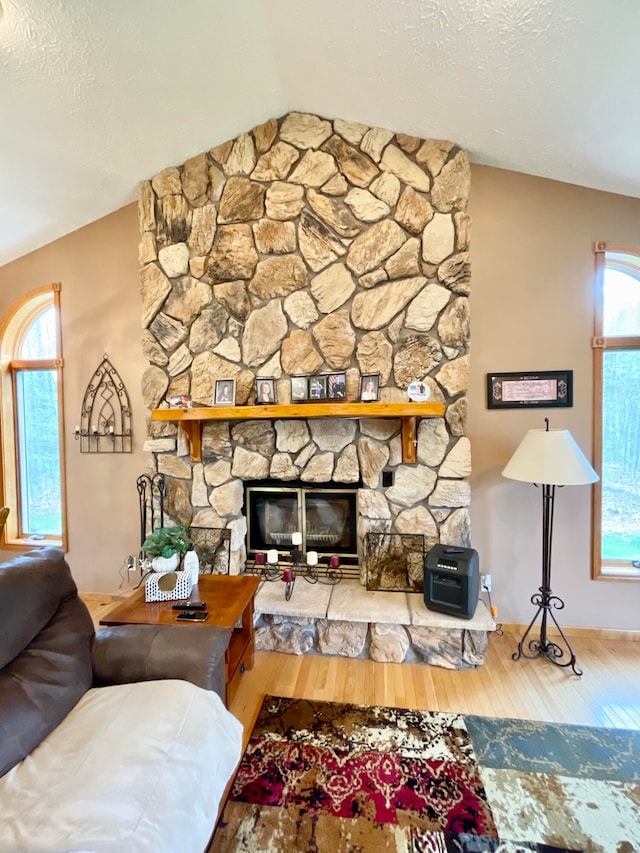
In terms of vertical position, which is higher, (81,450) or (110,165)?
(110,165)

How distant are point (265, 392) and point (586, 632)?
2.66m

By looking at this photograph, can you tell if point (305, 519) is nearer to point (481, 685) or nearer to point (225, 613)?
point (225, 613)

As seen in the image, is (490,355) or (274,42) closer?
(274,42)

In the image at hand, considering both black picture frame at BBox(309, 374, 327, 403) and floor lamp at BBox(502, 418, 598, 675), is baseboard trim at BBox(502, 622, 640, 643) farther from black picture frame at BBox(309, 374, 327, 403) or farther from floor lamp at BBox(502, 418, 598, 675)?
black picture frame at BBox(309, 374, 327, 403)

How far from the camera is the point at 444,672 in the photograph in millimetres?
2117

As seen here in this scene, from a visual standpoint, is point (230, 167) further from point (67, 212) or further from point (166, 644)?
point (166, 644)

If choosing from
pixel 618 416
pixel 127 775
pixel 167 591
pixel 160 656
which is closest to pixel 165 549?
pixel 167 591

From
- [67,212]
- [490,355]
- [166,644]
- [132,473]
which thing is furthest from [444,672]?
[67,212]

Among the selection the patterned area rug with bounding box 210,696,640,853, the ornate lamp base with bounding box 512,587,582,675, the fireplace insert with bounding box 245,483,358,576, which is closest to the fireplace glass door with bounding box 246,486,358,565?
the fireplace insert with bounding box 245,483,358,576

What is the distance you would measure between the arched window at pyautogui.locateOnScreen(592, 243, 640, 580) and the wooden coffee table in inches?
88.5

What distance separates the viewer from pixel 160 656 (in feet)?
4.61

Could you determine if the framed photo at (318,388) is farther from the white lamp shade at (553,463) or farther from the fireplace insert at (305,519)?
the white lamp shade at (553,463)

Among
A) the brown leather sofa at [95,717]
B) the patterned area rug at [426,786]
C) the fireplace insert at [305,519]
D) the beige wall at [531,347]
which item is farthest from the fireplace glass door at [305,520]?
the brown leather sofa at [95,717]

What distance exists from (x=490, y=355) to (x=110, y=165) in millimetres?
2831
